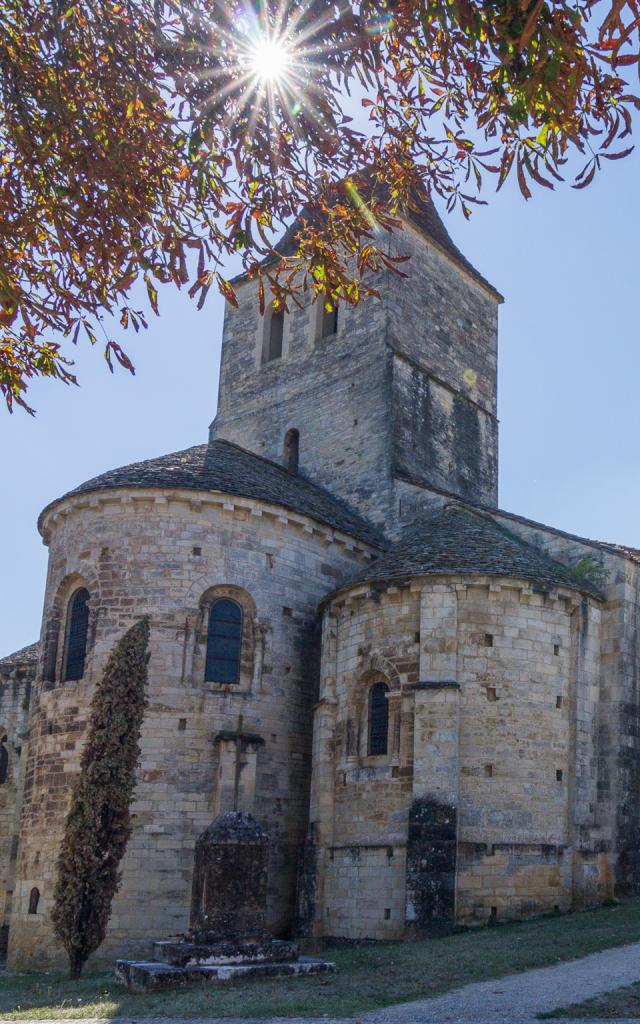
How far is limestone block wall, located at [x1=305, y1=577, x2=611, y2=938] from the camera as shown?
1581cm

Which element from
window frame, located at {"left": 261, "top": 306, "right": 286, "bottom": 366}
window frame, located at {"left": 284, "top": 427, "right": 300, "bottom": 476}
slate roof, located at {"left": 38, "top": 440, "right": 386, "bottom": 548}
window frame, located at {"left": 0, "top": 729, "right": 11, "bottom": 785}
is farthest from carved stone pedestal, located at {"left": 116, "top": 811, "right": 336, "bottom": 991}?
window frame, located at {"left": 261, "top": 306, "right": 286, "bottom": 366}

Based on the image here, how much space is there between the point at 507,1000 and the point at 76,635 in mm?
11577

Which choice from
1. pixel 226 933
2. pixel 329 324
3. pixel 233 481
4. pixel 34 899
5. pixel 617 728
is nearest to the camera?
pixel 226 933

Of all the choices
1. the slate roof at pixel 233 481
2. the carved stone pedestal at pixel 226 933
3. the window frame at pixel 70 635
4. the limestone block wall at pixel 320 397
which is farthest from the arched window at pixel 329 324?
the carved stone pedestal at pixel 226 933

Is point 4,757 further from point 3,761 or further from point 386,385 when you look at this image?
point 386,385

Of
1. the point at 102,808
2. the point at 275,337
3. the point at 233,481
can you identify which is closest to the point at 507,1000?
the point at 102,808

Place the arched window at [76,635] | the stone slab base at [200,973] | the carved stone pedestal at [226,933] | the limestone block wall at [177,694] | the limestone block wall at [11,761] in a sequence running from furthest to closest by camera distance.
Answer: the limestone block wall at [11,761] < the arched window at [76,635] < the limestone block wall at [177,694] < the carved stone pedestal at [226,933] < the stone slab base at [200,973]

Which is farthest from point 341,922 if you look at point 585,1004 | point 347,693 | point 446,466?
point 446,466

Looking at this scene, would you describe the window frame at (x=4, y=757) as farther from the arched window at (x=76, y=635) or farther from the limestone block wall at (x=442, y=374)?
the limestone block wall at (x=442, y=374)

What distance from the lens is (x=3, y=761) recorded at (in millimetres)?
24625

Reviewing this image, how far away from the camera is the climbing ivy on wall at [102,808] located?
15273mm

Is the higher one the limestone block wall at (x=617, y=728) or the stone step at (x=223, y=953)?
the limestone block wall at (x=617, y=728)

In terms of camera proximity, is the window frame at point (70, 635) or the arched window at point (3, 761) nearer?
the window frame at point (70, 635)

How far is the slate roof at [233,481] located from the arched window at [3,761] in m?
7.15
